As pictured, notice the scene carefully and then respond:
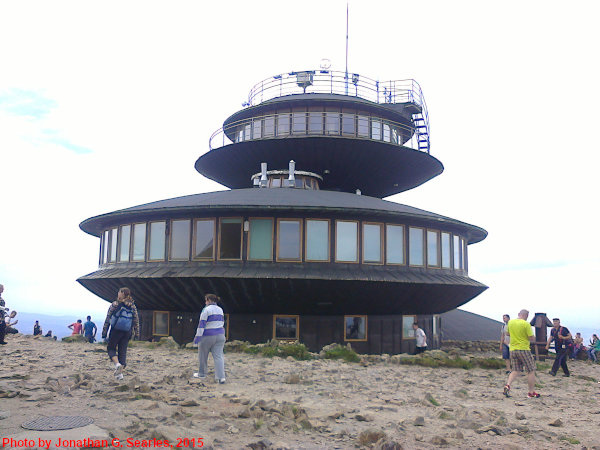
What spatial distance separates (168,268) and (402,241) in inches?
391

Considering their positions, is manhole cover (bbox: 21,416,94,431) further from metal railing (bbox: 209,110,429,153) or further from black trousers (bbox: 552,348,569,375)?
metal railing (bbox: 209,110,429,153)

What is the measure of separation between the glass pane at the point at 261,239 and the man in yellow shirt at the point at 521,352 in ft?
36.3

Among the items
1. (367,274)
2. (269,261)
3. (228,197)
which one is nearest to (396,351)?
(367,274)

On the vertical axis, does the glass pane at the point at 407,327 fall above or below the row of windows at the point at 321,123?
below

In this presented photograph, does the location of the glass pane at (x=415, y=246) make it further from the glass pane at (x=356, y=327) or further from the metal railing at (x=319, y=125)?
the metal railing at (x=319, y=125)

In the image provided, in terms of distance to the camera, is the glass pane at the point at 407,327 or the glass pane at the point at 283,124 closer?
the glass pane at the point at 407,327

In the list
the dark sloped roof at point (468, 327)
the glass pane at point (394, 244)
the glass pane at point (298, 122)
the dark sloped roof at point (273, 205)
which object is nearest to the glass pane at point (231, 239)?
the dark sloped roof at point (273, 205)

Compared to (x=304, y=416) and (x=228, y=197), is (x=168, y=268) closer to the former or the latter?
(x=228, y=197)

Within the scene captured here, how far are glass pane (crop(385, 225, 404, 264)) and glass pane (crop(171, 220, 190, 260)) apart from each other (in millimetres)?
8337

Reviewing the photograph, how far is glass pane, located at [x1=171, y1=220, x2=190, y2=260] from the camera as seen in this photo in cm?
2216

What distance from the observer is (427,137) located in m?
35.8

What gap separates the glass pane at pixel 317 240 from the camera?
21578 millimetres

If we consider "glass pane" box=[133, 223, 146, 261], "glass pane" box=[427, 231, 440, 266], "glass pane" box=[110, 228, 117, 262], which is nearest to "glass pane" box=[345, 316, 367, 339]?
"glass pane" box=[427, 231, 440, 266]

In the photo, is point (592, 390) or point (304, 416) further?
point (592, 390)
